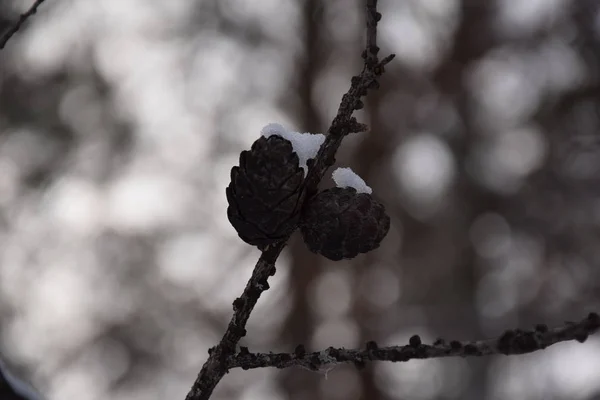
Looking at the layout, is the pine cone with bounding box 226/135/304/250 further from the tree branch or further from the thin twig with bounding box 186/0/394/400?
the tree branch

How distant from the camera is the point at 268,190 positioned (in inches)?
23.3

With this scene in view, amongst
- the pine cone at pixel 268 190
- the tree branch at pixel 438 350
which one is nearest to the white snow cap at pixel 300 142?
the pine cone at pixel 268 190

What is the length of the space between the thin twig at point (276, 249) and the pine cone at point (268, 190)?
0.06ft

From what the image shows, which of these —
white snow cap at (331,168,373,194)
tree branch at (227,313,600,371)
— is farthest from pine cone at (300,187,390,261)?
tree branch at (227,313,600,371)

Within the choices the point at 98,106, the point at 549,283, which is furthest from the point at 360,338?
the point at 98,106

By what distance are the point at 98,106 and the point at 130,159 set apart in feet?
2.26

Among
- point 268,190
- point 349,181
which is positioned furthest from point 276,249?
point 349,181

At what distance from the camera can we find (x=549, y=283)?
5441mm

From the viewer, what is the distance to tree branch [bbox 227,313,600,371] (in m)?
0.44

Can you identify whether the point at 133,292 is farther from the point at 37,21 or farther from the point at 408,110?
the point at 408,110

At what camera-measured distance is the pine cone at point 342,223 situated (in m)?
0.63

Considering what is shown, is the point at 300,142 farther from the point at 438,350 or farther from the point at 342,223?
the point at 438,350

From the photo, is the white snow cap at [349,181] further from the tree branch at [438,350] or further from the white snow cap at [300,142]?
the tree branch at [438,350]

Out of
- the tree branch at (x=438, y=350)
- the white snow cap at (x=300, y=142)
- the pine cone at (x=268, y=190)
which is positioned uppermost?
the white snow cap at (x=300, y=142)
